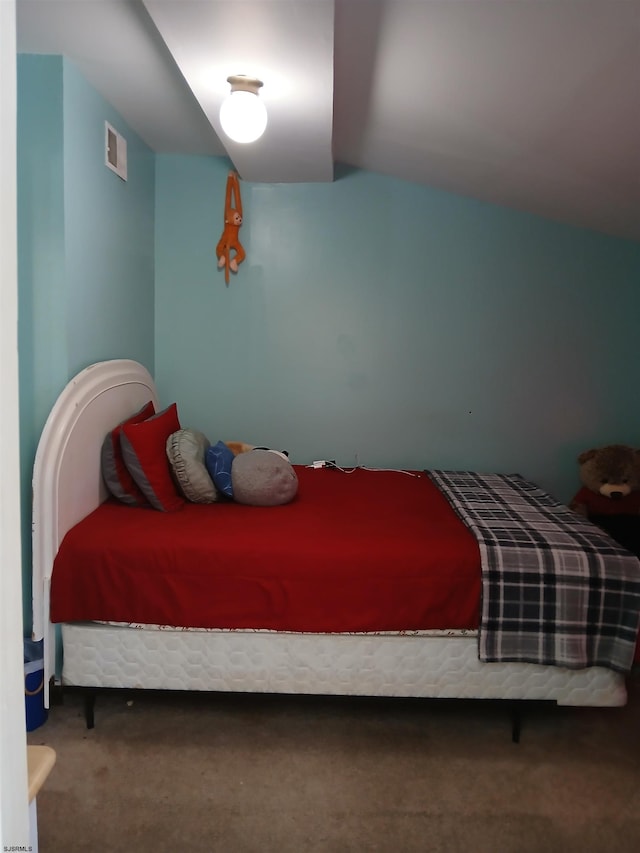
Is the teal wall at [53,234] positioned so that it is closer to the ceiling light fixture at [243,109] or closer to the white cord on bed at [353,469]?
the ceiling light fixture at [243,109]

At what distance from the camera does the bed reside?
2.09 metres

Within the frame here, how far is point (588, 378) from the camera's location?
361cm

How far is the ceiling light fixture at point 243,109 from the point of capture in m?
2.14

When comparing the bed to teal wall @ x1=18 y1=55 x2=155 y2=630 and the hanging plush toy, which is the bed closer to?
teal wall @ x1=18 y1=55 x2=155 y2=630

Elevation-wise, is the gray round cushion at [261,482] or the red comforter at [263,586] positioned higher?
the gray round cushion at [261,482]

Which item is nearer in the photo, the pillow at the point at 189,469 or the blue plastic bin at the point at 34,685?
the blue plastic bin at the point at 34,685

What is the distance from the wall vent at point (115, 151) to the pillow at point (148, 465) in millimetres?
1174

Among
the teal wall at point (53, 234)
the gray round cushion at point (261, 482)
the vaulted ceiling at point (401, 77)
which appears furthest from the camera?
the gray round cushion at point (261, 482)

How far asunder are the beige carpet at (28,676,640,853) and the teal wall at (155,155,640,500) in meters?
1.64

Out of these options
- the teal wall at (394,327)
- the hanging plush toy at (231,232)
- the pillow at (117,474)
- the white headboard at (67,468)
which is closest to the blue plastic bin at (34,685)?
the white headboard at (67,468)

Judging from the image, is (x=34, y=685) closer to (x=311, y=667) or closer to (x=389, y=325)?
(x=311, y=667)

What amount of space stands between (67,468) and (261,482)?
758mm

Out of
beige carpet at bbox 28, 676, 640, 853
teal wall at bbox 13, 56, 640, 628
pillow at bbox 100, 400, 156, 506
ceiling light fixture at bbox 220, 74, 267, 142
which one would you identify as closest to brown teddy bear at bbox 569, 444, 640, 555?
teal wall at bbox 13, 56, 640, 628

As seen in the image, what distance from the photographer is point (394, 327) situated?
11.8 feet
